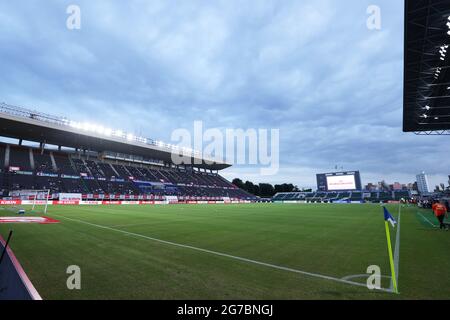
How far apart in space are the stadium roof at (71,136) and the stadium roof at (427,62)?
60542mm

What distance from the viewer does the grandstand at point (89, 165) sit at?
5047 cm

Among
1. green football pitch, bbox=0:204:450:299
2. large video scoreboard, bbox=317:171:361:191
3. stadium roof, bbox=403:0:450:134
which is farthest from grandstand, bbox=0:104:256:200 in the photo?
stadium roof, bbox=403:0:450:134

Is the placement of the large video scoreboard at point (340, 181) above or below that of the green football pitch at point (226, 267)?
above

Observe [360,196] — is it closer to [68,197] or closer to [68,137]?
[68,197]

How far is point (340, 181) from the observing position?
84.8m

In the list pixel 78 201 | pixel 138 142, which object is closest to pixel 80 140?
pixel 138 142

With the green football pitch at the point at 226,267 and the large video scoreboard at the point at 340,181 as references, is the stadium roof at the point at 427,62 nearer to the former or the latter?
the green football pitch at the point at 226,267

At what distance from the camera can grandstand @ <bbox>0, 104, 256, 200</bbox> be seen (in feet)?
166

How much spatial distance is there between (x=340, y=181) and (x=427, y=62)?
73.0m

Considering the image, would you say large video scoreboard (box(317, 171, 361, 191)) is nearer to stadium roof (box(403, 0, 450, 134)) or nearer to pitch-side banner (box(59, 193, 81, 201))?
stadium roof (box(403, 0, 450, 134))

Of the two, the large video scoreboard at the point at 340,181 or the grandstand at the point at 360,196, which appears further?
the grandstand at the point at 360,196

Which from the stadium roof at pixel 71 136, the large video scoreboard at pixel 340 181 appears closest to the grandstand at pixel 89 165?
the stadium roof at pixel 71 136

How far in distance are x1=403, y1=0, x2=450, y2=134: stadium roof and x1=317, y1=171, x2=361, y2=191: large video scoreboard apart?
57.5 meters
